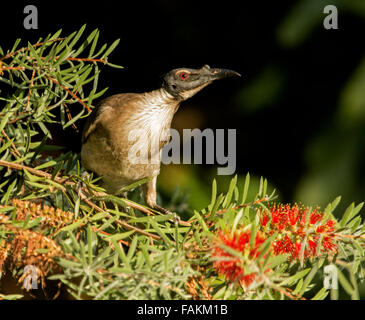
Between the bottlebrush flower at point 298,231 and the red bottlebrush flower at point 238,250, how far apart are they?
0.17 metres

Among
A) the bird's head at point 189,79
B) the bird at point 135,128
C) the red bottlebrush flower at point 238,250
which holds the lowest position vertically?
the red bottlebrush flower at point 238,250

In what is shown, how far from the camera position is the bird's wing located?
7.97 feet

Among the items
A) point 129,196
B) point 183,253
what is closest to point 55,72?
point 183,253

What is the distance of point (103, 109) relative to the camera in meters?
2.48

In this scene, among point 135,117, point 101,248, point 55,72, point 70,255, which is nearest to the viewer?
point 70,255

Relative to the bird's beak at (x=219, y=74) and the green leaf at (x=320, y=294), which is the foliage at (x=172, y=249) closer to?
the green leaf at (x=320, y=294)

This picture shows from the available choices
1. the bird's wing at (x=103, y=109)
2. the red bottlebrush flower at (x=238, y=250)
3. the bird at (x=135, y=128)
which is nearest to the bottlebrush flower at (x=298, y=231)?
the red bottlebrush flower at (x=238, y=250)

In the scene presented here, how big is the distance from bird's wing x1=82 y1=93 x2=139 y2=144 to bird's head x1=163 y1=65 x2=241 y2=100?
21 cm

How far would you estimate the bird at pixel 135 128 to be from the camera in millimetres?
2328

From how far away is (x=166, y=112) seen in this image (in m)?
2.48

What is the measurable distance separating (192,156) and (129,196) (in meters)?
0.87

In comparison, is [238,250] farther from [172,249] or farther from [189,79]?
[189,79]

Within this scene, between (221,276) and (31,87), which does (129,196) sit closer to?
(31,87)

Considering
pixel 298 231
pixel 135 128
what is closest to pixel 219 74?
pixel 135 128
